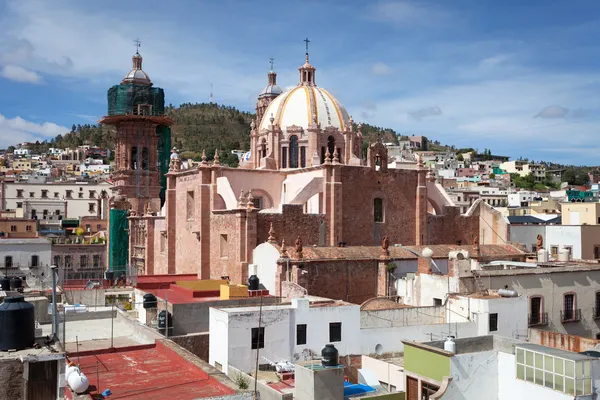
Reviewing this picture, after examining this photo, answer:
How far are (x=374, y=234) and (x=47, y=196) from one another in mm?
55017

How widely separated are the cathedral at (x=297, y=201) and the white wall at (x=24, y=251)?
6.57 m

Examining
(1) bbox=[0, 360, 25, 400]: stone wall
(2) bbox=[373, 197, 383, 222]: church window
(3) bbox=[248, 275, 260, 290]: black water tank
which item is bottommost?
(3) bbox=[248, 275, 260, 290]: black water tank

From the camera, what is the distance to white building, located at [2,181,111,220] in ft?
242

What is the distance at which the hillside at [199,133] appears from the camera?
13488cm

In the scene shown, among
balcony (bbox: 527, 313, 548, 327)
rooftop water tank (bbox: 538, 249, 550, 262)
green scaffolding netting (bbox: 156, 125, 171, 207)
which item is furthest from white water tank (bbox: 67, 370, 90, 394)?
green scaffolding netting (bbox: 156, 125, 171, 207)

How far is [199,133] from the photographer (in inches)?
5694

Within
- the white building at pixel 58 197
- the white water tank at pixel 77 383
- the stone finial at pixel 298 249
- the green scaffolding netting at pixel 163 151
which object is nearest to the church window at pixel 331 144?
the stone finial at pixel 298 249

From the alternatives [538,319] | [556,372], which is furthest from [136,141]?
[556,372]

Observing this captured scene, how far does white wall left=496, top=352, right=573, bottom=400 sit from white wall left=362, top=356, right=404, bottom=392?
8.98 ft

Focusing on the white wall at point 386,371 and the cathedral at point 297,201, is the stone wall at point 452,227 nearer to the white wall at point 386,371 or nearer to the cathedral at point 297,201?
the cathedral at point 297,201

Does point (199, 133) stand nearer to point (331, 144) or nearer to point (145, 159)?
point (145, 159)

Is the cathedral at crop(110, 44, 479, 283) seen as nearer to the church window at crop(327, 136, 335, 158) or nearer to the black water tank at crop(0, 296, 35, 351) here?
the church window at crop(327, 136, 335, 158)

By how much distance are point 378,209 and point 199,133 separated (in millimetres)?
113543

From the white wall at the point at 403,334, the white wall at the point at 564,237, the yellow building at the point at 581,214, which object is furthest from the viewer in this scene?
the yellow building at the point at 581,214
